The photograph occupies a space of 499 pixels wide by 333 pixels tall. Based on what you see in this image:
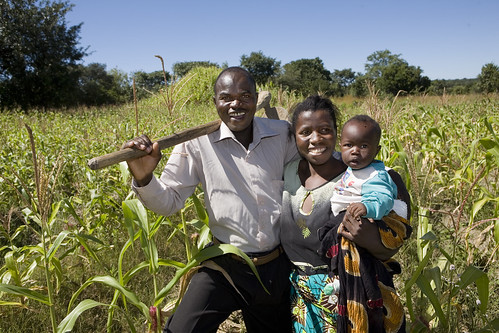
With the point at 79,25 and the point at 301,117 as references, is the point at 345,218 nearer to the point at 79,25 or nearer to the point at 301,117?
the point at 301,117

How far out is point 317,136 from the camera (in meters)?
1.51

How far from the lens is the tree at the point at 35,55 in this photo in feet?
64.9

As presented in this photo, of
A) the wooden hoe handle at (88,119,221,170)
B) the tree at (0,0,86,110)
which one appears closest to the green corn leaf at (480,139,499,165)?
the wooden hoe handle at (88,119,221,170)

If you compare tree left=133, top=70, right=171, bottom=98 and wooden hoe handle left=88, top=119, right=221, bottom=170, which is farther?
tree left=133, top=70, right=171, bottom=98

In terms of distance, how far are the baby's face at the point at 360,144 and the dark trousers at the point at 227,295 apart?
59 centimetres

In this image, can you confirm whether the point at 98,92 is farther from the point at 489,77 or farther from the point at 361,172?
the point at 489,77

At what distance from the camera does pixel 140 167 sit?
1.44 metres

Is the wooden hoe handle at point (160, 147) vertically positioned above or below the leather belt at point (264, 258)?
above

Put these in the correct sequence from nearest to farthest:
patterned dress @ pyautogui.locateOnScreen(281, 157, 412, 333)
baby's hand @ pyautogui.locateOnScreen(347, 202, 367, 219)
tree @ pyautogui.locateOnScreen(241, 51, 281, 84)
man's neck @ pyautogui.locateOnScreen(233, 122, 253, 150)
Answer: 1. baby's hand @ pyautogui.locateOnScreen(347, 202, 367, 219)
2. patterned dress @ pyautogui.locateOnScreen(281, 157, 412, 333)
3. man's neck @ pyautogui.locateOnScreen(233, 122, 253, 150)
4. tree @ pyautogui.locateOnScreen(241, 51, 281, 84)

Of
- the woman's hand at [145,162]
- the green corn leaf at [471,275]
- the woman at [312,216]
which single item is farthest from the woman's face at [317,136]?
the green corn leaf at [471,275]

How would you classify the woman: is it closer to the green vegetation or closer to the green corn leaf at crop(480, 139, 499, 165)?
the green vegetation

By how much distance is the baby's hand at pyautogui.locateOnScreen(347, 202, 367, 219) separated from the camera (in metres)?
1.21

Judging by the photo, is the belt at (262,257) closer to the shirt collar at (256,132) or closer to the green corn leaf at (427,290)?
the shirt collar at (256,132)

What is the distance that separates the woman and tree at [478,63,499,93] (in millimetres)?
29902
